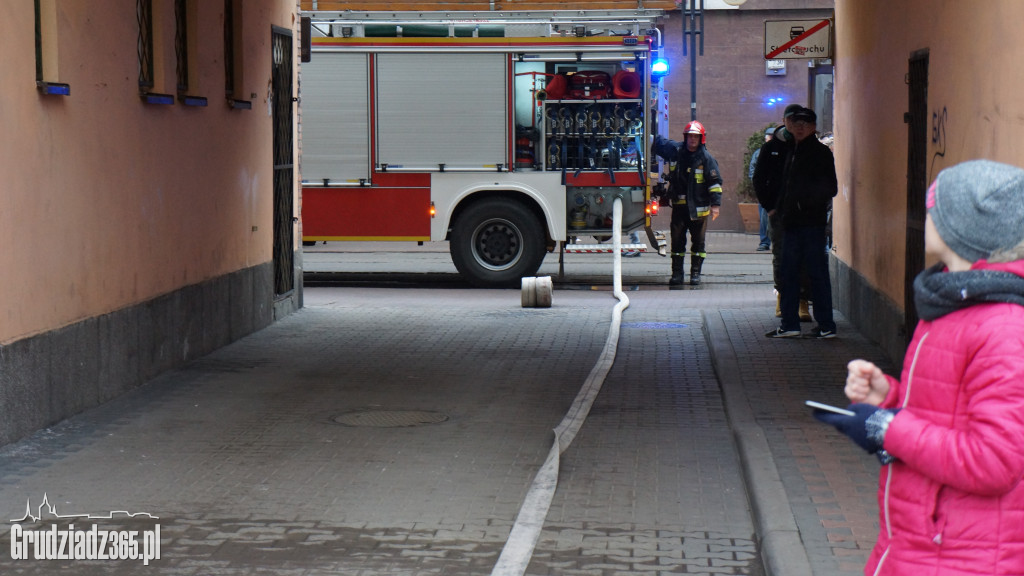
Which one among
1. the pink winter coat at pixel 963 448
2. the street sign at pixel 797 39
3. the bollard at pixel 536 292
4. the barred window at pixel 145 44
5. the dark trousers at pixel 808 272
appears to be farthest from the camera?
the street sign at pixel 797 39

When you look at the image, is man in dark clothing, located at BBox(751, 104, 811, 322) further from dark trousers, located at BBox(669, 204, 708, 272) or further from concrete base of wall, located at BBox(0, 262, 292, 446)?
concrete base of wall, located at BBox(0, 262, 292, 446)

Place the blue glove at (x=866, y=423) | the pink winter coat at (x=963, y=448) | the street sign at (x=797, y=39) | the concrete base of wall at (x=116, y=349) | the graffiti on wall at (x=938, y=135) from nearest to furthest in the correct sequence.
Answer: the pink winter coat at (x=963, y=448)
the blue glove at (x=866, y=423)
the concrete base of wall at (x=116, y=349)
the graffiti on wall at (x=938, y=135)
the street sign at (x=797, y=39)

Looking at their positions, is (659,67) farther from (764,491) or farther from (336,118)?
(764,491)

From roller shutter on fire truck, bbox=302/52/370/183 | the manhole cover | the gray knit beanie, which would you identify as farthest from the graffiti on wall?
roller shutter on fire truck, bbox=302/52/370/183

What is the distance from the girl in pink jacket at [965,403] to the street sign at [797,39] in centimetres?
1283

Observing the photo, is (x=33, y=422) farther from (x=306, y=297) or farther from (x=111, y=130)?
(x=306, y=297)

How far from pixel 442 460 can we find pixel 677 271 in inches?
433

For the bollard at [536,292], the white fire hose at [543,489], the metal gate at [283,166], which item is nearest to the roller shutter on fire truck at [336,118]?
the metal gate at [283,166]

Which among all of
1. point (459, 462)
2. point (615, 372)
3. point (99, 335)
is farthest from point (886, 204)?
point (99, 335)

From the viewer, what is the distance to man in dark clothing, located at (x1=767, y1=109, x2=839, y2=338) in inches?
464

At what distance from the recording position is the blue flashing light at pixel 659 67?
56.6 ft

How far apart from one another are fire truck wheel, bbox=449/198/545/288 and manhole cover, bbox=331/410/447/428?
883cm

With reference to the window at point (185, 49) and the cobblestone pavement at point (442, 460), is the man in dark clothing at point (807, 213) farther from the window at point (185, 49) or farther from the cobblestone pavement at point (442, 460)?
the window at point (185, 49)

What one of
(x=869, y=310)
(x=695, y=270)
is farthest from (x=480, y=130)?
(x=869, y=310)
